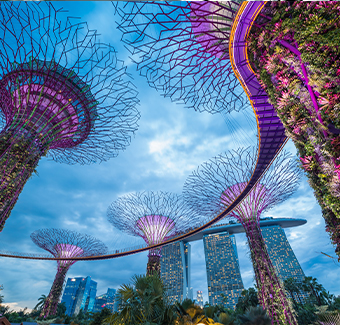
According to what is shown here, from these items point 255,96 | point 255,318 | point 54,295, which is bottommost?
point 255,318

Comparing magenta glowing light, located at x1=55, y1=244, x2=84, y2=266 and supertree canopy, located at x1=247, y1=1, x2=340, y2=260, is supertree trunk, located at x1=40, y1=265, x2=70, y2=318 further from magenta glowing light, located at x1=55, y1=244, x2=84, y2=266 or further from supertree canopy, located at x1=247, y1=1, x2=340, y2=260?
supertree canopy, located at x1=247, y1=1, x2=340, y2=260

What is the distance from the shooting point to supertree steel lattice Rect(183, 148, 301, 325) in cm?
1599

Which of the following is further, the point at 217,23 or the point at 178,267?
the point at 178,267

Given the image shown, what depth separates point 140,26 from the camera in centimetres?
823

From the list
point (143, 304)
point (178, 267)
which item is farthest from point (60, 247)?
point (178, 267)

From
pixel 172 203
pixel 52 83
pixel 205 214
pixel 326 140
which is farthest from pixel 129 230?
pixel 326 140

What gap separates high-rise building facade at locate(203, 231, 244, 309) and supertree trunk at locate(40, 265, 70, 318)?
82.4 m

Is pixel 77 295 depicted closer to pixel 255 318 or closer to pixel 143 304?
pixel 255 318

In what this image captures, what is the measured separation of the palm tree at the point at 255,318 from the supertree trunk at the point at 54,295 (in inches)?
1282

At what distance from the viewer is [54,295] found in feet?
101

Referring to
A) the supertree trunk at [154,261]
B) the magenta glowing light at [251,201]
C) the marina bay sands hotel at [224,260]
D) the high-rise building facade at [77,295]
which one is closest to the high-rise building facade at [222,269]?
the marina bay sands hotel at [224,260]

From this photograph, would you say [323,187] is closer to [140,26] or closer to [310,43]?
[310,43]

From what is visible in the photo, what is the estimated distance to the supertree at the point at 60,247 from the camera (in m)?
30.7

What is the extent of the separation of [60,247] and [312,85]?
41251 millimetres
